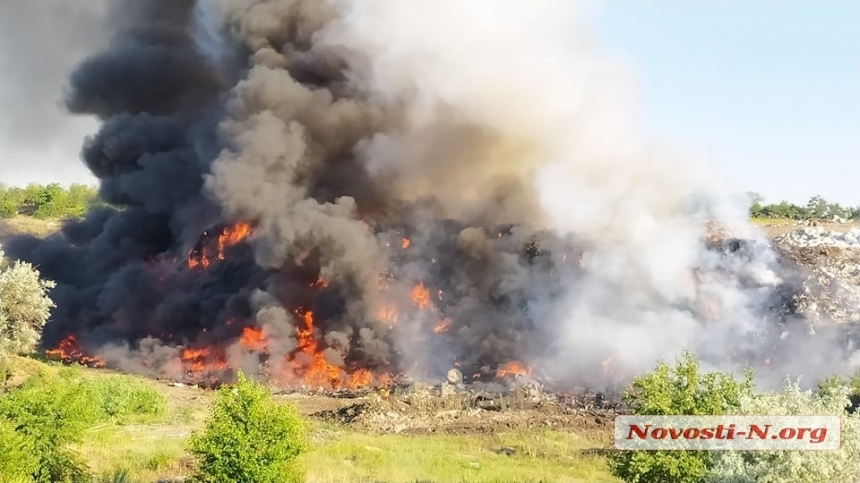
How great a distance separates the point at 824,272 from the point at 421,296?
24.0 metres

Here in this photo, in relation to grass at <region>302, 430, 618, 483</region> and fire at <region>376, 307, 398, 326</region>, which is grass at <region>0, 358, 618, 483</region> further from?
fire at <region>376, 307, 398, 326</region>

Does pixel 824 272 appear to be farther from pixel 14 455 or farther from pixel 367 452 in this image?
pixel 14 455

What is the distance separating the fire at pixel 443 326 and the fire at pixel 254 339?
417 inches

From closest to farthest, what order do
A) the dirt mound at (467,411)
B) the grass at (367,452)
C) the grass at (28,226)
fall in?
the grass at (367,452), the dirt mound at (467,411), the grass at (28,226)

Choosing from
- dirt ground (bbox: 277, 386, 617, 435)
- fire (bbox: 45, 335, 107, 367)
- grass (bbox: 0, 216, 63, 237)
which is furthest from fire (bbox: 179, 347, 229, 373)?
grass (bbox: 0, 216, 63, 237)

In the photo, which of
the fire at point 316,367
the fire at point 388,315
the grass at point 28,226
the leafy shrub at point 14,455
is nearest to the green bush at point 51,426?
the leafy shrub at point 14,455

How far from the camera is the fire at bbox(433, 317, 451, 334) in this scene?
144ft

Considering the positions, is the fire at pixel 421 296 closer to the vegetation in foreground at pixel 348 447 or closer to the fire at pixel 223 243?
the fire at pixel 223 243

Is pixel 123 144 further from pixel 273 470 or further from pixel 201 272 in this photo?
pixel 273 470

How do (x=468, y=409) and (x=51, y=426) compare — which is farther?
(x=468, y=409)

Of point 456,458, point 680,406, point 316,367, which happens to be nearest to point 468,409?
point 456,458

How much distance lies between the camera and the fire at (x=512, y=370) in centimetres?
3903

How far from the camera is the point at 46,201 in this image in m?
106

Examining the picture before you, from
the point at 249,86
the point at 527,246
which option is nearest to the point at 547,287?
the point at 527,246
